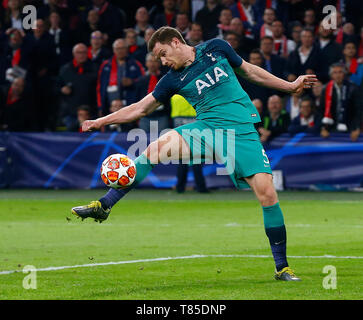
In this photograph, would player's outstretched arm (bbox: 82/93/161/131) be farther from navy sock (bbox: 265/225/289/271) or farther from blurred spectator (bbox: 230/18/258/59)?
blurred spectator (bbox: 230/18/258/59)

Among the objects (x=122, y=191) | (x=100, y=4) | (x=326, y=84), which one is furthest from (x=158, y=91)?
(x=100, y=4)

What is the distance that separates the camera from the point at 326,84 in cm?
1909

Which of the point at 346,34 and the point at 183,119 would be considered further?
the point at 346,34

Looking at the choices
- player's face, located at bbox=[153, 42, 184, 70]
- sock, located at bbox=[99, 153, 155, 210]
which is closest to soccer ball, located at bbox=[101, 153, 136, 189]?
sock, located at bbox=[99, 153, 155, 210]

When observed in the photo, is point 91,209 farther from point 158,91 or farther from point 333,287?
point 333,287

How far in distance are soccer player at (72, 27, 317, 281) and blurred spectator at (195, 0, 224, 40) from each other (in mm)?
12557

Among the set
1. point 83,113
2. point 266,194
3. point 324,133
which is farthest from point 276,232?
point 83,113

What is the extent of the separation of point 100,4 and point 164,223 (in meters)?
10.1

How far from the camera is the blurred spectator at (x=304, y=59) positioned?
19.2 m

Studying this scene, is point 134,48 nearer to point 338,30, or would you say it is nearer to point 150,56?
point 150,56

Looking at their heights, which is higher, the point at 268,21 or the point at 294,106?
the point at 268,21

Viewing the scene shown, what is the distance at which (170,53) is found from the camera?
28.4ft

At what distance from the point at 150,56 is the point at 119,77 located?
1357mm

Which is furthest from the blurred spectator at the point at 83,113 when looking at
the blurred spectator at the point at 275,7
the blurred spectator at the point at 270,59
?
the blurred spectator at the point at 275,7
